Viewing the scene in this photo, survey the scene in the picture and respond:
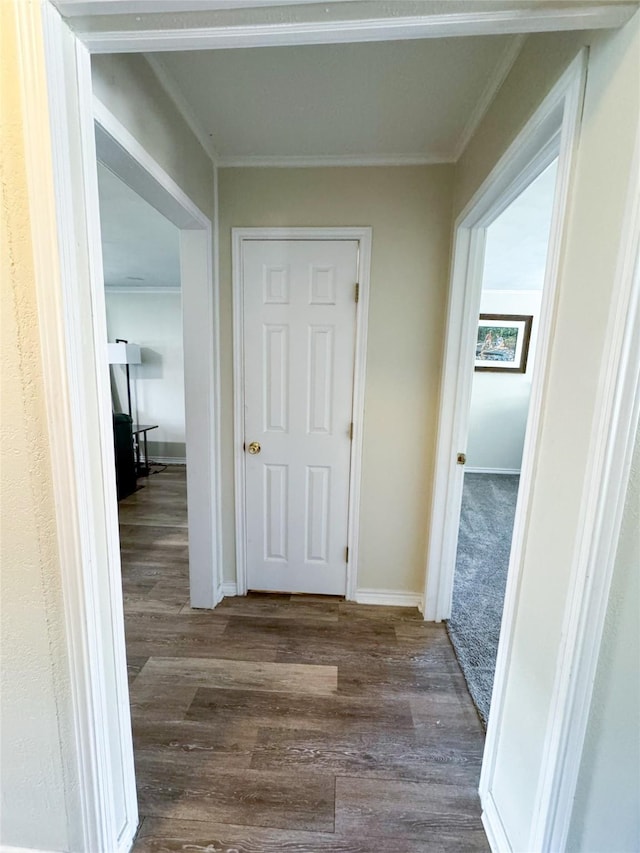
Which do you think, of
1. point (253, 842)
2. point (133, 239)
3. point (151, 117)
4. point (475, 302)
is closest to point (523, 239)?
point (475, 302)

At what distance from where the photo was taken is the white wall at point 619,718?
0.70 meters

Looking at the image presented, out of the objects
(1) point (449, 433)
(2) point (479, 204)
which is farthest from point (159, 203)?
(1) point (449, 433)

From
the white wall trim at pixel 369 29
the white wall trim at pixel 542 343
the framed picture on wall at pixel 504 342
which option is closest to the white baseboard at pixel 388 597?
the white wall trim at pixel 542 343

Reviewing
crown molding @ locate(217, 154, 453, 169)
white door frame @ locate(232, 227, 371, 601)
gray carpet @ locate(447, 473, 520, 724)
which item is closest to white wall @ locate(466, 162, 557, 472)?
gray carpet @ locate(447, 473, 520, 724)

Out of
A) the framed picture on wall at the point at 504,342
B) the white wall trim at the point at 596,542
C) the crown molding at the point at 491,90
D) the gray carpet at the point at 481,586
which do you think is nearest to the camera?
the white wall trim at the point at 596,542

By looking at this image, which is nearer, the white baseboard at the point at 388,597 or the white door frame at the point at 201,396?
the white door frame at the point at 201,396

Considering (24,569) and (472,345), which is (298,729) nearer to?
(24,569)

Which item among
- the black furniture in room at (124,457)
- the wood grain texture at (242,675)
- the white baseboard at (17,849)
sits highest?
the black furniture in room at (124,457)

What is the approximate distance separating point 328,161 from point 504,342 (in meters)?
3.74

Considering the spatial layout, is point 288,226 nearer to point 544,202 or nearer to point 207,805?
point 544,202

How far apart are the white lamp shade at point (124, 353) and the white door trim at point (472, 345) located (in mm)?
4160

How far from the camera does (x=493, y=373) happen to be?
472cm

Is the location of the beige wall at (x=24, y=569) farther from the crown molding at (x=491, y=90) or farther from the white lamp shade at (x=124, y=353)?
the white lamp shade at (x=124, y=353)

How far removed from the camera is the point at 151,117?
1.26 m
